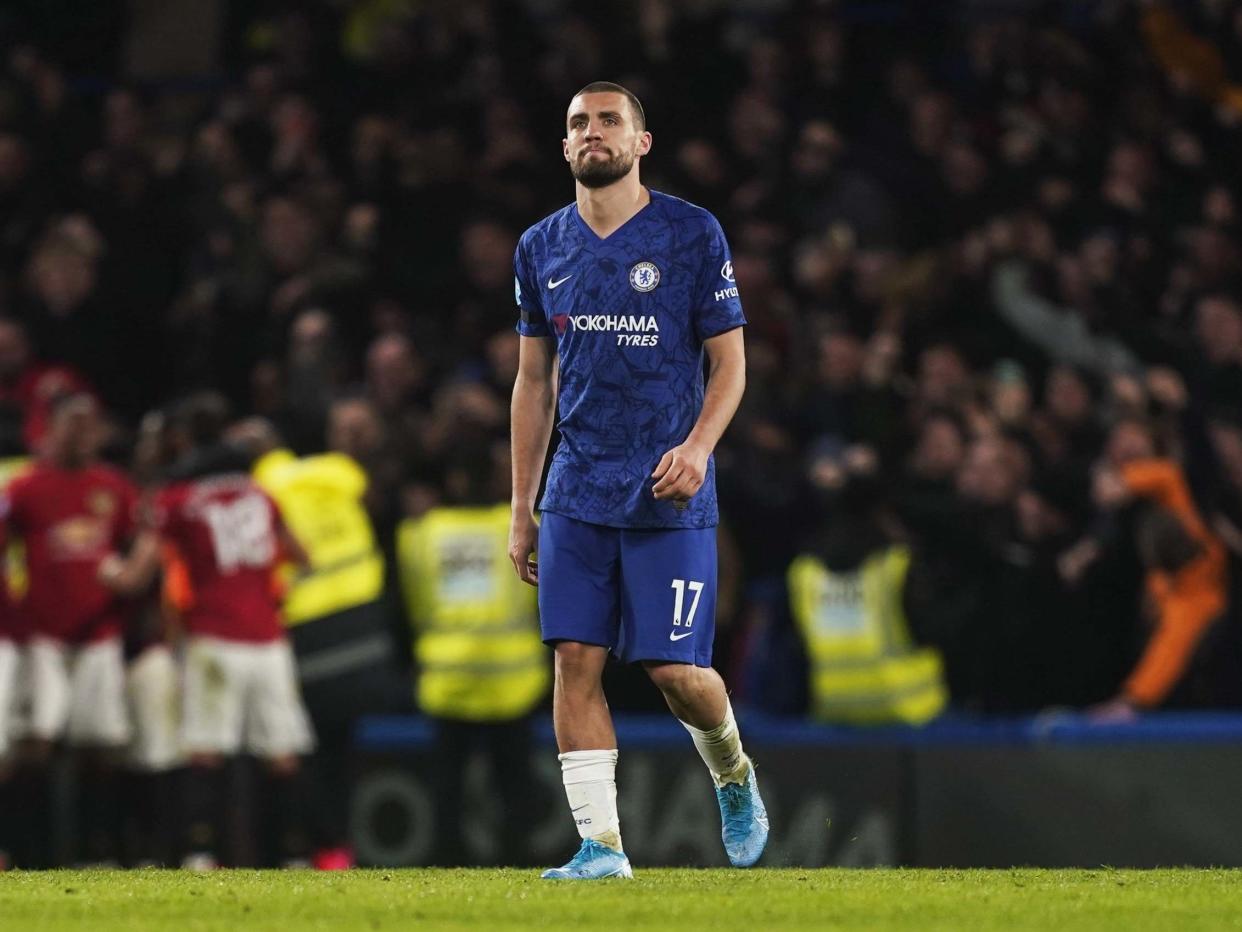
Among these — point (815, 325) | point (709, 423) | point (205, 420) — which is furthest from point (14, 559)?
point (709, 423)

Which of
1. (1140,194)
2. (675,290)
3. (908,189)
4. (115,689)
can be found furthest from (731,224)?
(675,290)

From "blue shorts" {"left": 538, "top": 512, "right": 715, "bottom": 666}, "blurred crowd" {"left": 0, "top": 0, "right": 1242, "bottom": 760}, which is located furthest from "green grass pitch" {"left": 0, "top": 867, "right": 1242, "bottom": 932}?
"blurred crowd" {"left": 0, "top": 0, "right": 1242, "bottom": 760}

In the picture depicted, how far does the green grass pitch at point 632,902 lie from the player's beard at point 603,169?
1907 mm

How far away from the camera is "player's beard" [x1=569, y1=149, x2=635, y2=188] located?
652 cm

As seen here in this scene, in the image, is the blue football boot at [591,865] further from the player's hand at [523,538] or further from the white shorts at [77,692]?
the white shorts at [77,692]

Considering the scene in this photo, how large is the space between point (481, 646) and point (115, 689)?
1768 mm

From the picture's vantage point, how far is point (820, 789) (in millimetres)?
11477

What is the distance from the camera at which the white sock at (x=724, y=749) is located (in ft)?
22.2

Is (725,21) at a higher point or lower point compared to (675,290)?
higher

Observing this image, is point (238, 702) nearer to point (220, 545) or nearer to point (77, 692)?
point (220, 545)

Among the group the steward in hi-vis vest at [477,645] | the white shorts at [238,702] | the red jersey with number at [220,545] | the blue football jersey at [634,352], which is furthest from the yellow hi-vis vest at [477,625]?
the blue football jersey at [634,352]

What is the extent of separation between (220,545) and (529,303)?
455 cm

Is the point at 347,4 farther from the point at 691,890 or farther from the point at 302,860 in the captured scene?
the point at 691,890

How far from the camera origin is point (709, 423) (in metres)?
6.38
